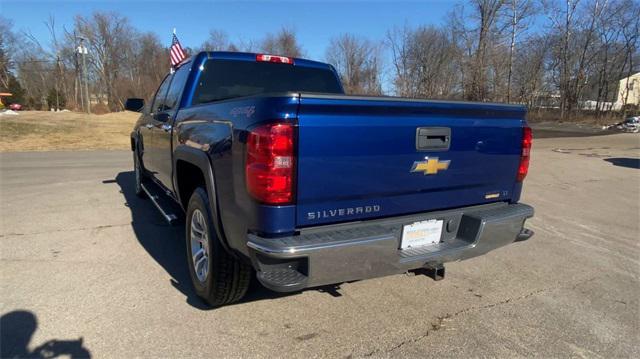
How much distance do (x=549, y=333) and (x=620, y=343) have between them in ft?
1.49

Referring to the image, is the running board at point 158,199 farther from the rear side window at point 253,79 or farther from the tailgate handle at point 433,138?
the tailgate handle at point 433,138

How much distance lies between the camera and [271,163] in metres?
2.24

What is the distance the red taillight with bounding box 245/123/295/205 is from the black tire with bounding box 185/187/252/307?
2.45 feet

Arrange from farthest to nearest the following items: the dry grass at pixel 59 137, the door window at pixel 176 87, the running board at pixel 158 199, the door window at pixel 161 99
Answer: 1. the dry grass at pixel 59 137
2. the door window at pixel 161 99
3. the running board at pixel 158 199
4. the door window at pixel 176 87

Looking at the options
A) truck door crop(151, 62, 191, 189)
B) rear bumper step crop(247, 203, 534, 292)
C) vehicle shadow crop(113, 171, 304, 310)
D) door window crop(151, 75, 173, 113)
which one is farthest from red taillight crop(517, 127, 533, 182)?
door window crop(151, 75, 173, 113)

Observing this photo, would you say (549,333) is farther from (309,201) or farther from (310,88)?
(310,88)

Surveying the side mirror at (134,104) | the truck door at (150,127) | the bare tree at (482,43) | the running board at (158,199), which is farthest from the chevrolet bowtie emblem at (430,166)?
the bare tree at (482,43)

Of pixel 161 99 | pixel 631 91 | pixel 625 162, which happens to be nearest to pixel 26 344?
pixel 161 99

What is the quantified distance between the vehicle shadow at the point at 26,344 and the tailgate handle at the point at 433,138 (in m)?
2.48

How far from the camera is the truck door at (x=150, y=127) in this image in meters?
5.05

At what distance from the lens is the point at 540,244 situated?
4.90 metres

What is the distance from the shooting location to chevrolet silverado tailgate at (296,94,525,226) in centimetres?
233

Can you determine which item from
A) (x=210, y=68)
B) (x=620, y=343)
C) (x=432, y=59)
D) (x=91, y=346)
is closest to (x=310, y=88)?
(x=210, y=68)

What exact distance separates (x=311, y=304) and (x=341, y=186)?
1.26 m
